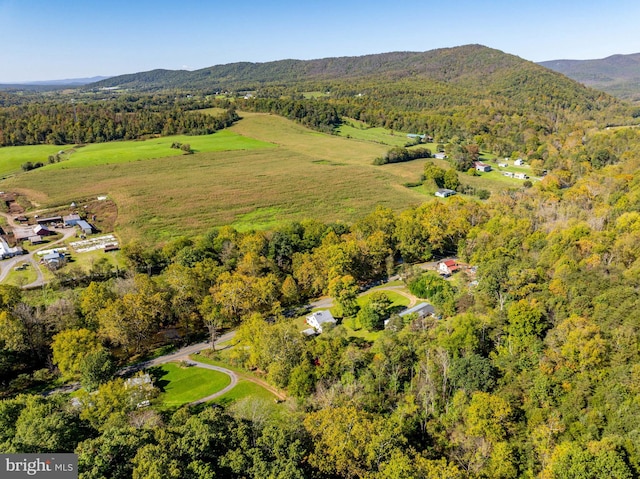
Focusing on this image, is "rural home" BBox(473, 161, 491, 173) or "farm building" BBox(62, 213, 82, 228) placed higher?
"rural home" BBox(473, 161, 491, 173)

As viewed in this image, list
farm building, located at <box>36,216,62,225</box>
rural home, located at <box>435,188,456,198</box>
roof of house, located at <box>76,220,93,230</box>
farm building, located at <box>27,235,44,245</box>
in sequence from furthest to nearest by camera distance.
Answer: rural home, located at <box>435,188,456,198</box>, farm building, located at <box>36,216,62,225</box>, roof of house, located at <box>76,220,93,230</box>, farm building, located at <box>27,235,44,245</box>

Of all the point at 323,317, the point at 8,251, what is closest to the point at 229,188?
the point at 8,251

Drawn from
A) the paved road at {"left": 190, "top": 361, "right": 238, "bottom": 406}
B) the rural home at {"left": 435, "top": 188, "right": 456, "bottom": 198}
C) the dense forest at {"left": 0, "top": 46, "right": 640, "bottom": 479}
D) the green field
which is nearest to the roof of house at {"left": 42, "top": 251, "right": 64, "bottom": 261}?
the dense forest at {"left": 0, "top": 46, "right": 640, "bottom": 479}

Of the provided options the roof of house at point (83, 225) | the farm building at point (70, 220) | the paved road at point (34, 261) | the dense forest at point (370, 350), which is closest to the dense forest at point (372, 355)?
the dense forest at point (370, 350)

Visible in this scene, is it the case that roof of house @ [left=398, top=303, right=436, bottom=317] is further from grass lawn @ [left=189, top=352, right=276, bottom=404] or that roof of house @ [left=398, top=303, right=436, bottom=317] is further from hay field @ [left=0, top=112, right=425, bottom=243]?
hay field @ [left=0, top=112, right=425, bottom=243]

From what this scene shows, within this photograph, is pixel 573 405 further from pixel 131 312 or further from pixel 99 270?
pixel 99 270

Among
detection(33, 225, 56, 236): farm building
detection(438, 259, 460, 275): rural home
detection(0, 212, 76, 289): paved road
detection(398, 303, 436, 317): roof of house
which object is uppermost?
detection(33, 225, 56, 236): farm building

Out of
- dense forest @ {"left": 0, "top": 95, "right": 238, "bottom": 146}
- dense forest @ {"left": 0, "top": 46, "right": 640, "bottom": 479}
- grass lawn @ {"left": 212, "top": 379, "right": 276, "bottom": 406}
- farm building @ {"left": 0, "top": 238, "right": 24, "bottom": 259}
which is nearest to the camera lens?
dense forest @ {"left": 0, "top": 46, "right": 640, "bottom": 479}

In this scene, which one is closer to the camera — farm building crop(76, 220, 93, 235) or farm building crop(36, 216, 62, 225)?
farm building crop(76, 220, 93, 235)
